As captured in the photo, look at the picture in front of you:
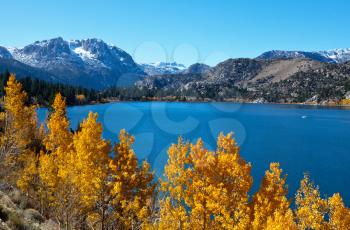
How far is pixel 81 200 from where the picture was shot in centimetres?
2386

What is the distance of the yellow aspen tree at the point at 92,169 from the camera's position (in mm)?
23297

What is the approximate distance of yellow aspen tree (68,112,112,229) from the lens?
23297mm

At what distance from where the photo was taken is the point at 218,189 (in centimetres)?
2155

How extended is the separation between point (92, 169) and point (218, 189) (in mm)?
8067

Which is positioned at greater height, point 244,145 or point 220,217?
point 220,217

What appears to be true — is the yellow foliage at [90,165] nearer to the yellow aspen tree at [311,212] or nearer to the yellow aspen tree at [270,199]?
the yellow aspen tree at [270,199]

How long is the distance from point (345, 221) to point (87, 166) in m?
18.8

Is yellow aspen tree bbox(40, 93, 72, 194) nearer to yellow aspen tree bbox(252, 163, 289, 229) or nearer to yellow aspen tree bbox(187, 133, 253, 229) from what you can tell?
yellow aspen tree bbox(187, 133, 253, 229)

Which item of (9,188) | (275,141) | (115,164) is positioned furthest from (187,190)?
(275,141)

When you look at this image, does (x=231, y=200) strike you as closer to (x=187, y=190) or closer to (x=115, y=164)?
(x=187, y=190)

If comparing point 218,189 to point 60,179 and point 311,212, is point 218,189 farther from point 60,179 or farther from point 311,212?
point 60,179

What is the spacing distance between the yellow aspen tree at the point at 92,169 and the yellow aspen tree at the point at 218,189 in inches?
223

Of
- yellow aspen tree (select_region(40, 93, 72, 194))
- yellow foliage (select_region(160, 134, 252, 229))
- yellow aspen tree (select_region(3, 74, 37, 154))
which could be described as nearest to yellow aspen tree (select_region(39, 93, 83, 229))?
yellow aspen tree (select_region(40, 93, 72, 194))

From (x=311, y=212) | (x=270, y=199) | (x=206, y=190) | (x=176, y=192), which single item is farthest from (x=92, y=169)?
(x=311, y=212)
